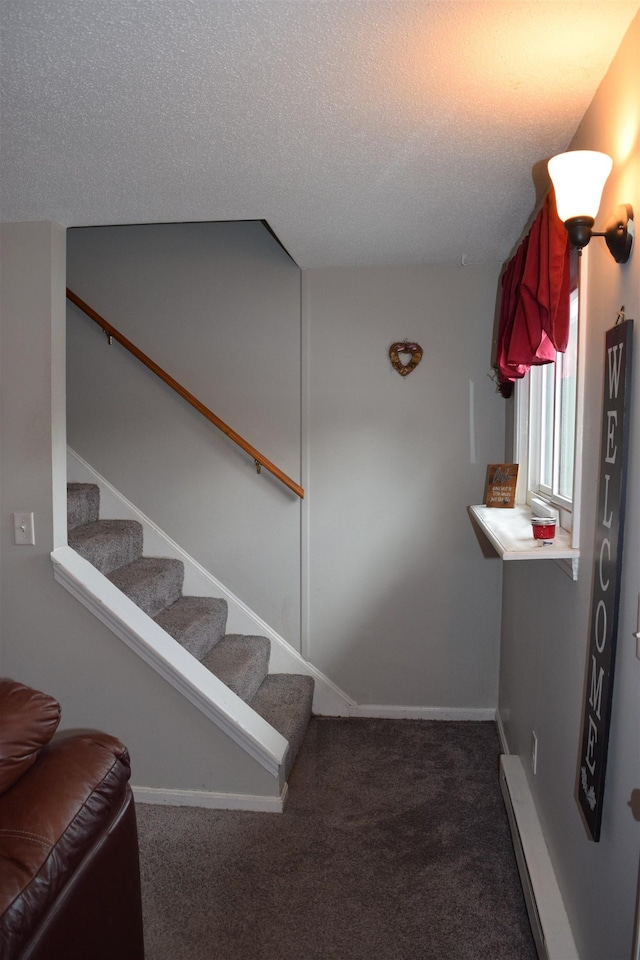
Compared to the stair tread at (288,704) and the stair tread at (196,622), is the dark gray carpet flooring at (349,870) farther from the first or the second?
the stair tread at (196,622)

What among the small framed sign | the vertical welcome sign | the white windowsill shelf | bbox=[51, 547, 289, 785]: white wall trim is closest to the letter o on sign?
the vertical welcome sign

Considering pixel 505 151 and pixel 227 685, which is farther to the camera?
pixel 227 685

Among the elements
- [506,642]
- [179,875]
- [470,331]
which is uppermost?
[470,331]

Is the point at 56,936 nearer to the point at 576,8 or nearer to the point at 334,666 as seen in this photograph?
the point at 576,8

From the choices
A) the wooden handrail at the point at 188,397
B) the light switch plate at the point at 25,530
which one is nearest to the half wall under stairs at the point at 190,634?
the light switch plate at the point at 25,530

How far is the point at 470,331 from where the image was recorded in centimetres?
328

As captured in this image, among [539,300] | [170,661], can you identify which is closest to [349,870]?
[170,661]

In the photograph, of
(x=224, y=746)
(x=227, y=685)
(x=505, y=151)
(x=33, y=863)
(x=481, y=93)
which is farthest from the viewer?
(x=227, y=685)

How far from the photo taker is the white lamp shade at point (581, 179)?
4.52 feet

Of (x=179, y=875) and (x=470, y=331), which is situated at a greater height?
(x=470, y=331)

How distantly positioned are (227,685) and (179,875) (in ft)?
2.49

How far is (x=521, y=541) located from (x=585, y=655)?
1.26 ft

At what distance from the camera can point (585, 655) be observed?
1.67 m

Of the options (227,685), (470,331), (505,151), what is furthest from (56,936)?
(470,331)
